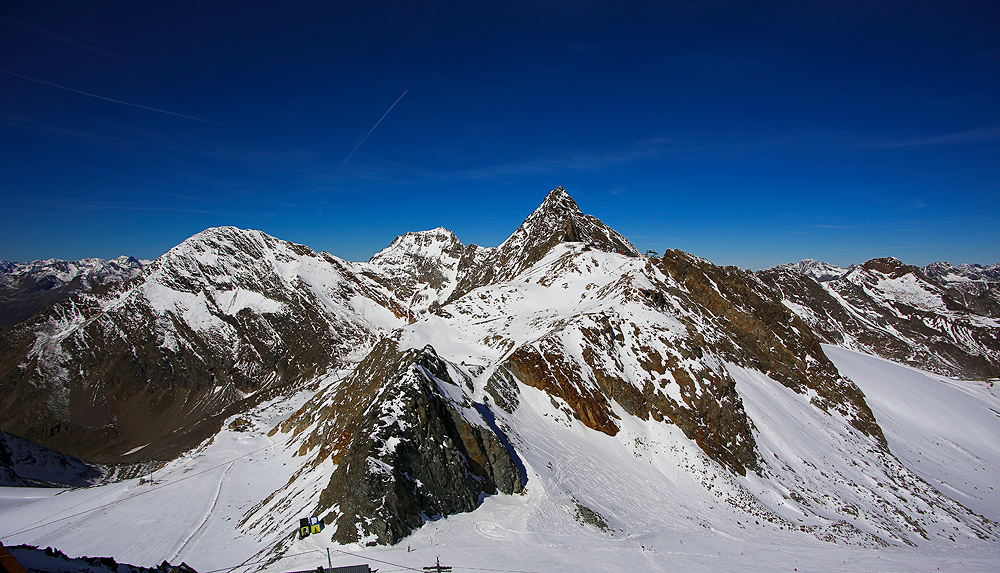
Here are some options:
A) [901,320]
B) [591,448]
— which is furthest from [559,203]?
[901,320]

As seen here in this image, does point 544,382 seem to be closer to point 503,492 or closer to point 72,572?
point 503,492

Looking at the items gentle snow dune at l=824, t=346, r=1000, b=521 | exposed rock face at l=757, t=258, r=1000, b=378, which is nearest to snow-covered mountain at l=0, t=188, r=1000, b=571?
gentle snow dune at l=824, t=346, r=1000, b=521

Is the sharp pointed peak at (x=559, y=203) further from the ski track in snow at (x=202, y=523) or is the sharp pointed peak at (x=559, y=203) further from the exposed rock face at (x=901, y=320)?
the ski track in snow at (x=202, y=523)

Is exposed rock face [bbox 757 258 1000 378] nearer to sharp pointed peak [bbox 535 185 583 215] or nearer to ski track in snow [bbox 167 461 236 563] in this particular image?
sharp pointed peak [bbox 535 185 583 215]

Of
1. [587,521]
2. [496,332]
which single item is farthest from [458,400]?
[496,332]

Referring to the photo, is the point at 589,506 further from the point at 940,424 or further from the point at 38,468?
the point at 38,468

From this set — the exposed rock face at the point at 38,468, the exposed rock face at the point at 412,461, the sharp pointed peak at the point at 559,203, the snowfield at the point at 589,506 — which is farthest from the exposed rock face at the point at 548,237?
the exposed rock face at the point at 38,468
